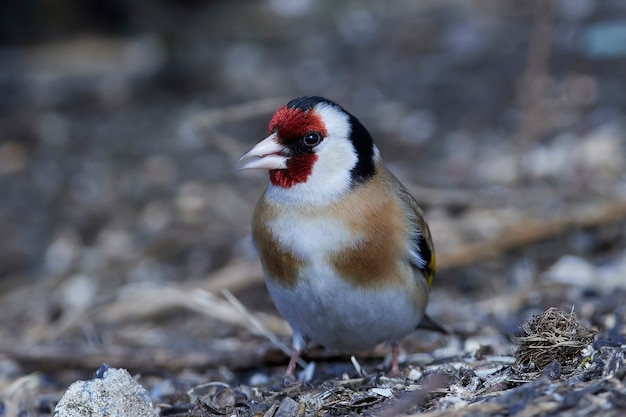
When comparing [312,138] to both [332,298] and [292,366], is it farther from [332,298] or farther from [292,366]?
[292,366]

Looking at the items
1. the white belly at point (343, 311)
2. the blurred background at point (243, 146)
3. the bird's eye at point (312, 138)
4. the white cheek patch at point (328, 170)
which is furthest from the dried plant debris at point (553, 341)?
the blurred background at point (243, 146)

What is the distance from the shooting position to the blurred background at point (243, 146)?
5.90m

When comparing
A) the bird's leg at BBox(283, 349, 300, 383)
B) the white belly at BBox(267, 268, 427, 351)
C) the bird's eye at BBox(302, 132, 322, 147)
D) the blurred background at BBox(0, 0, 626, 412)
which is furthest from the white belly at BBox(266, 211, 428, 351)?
the blurred background at BBox(0, 0, 626, 412)

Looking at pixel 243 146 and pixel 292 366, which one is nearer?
pixel 292 366

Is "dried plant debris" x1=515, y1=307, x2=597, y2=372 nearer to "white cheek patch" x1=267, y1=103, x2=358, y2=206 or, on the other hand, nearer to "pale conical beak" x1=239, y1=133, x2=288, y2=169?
"white cheek patch" x1=267, y1=103, x2=358, y2=206

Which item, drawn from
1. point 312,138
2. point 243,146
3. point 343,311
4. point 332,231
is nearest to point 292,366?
point 343,311

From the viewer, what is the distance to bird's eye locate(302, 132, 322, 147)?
13.4ft

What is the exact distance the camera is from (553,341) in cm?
347

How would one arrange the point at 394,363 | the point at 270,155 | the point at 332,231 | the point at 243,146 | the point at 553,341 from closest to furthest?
the point at 553,341
the point at 332,231
the point at 270,155
the point at 394,363
the point at 243,146

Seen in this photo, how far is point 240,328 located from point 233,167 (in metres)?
3.57

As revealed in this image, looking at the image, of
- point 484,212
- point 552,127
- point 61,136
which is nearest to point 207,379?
point 484,212

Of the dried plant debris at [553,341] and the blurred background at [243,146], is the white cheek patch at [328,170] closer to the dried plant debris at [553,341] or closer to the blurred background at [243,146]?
the blurred background at [243,146]

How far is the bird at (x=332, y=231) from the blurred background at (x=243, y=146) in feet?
2.79

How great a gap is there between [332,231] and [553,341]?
1.00 metres
